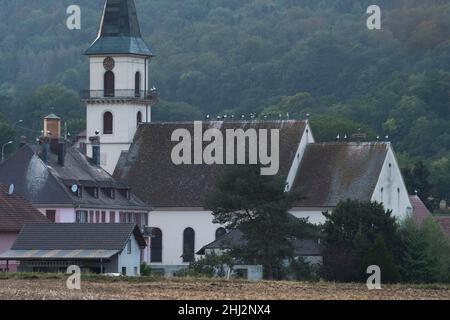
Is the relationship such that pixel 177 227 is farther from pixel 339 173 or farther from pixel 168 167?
pixel 339 173

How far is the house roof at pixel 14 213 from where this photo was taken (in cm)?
8838

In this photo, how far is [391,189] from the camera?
113625 mm

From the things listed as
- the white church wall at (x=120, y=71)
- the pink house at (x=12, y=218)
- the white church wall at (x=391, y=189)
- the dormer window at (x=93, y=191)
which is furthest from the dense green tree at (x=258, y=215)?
the white church wall at (x=120, y=71)

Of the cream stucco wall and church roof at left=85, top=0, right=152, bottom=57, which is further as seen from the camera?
church roof at left=85, top=0, right=152, bottom=57

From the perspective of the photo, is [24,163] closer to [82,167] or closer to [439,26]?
[82,167]

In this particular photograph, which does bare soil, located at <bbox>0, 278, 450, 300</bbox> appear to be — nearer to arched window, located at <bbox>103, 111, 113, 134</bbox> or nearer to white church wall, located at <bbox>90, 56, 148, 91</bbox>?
arched window, located at <bbox>103, 111, 113, 134</bbox>

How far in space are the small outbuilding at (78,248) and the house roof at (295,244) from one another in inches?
566

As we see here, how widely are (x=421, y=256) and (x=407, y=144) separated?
99.1 meters

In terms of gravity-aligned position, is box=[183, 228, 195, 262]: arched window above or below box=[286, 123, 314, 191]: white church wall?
below

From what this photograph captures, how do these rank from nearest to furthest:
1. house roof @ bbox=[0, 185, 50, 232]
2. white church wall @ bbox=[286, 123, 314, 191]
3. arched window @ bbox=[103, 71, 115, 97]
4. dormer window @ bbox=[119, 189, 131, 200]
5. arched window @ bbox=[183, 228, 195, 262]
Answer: house roof @ bbox=[0, 185, 50, 232] → white church wall @ bbox=[286, 123, 314, 191] → dormer window @ bbox=[119, 189, 131, 200] → arched window @ bbox=[183, 228, 195, 262] → arched window @ bbox=[103, 71, 115, 97]

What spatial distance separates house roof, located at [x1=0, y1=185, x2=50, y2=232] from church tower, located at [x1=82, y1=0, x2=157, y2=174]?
25840 mm

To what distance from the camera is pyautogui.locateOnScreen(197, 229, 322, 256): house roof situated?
101 m

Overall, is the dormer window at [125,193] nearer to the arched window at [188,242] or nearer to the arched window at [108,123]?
the arched window at [188,242]

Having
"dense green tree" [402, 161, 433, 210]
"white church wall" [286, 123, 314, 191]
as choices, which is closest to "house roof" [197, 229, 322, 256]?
"white church wall" [286, 123, 314, 191]
